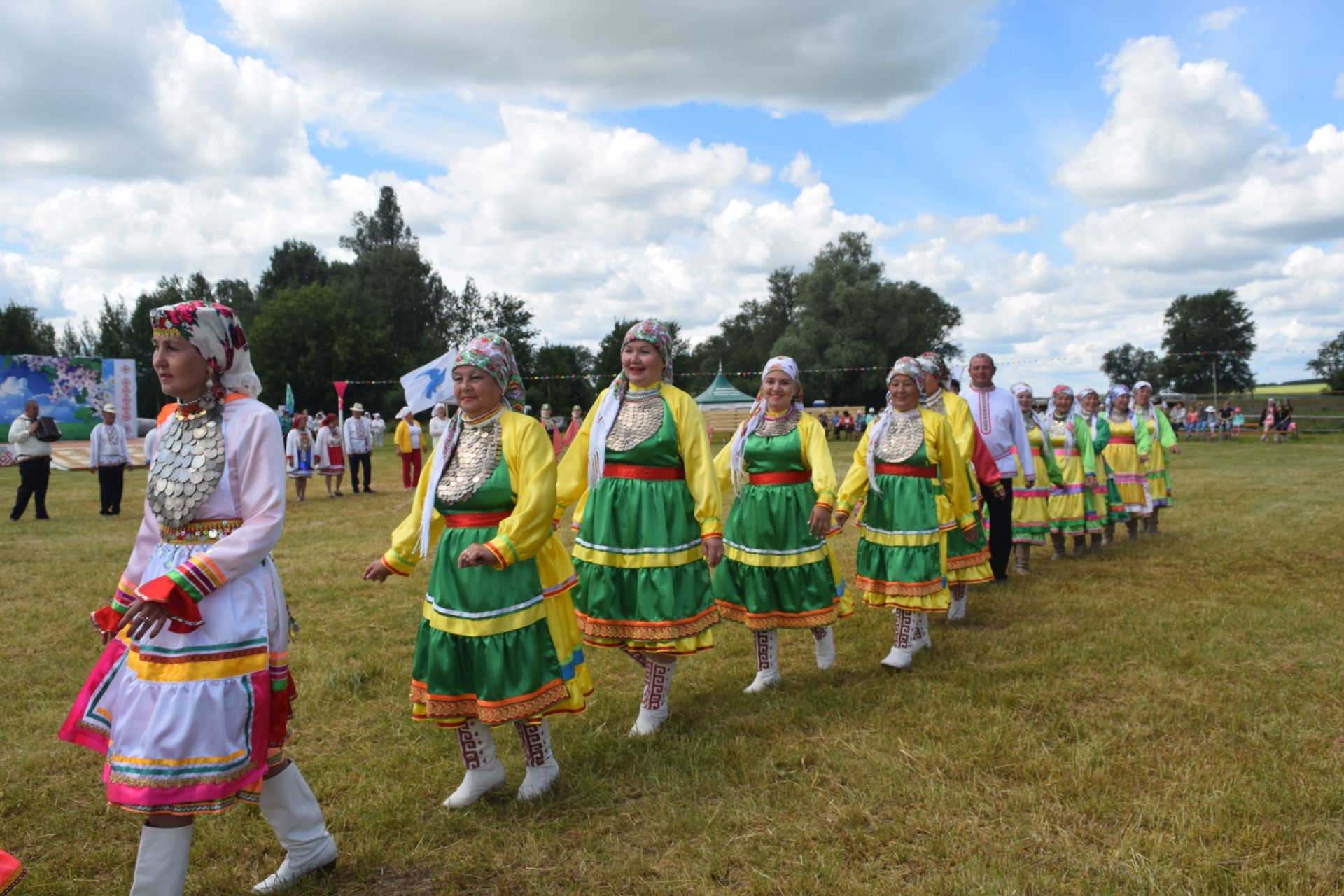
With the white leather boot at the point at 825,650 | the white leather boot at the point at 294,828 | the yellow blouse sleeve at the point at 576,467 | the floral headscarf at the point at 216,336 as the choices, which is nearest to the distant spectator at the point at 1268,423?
the white leather boot at the point at 825,650

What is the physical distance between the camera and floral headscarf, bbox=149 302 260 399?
3.00m

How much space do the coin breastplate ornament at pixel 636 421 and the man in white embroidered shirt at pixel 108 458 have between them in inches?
571

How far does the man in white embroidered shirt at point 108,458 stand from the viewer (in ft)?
51.5

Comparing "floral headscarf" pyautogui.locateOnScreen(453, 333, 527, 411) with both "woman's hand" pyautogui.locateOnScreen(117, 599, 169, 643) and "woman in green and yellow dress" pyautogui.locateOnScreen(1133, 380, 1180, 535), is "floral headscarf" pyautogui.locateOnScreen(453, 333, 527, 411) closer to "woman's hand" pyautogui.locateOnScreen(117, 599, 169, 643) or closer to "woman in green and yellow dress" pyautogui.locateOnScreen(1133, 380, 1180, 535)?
"woman's hand" pyautogui.locateOnScreen(117, 599, 169, 643)

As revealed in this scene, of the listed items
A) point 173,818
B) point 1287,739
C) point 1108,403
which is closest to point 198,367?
point 173,818

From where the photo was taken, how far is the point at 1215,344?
69438 millimetres

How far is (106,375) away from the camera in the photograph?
3375cm

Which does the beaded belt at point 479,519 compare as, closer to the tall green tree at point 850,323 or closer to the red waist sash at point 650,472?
the red waist sash at point 650,472

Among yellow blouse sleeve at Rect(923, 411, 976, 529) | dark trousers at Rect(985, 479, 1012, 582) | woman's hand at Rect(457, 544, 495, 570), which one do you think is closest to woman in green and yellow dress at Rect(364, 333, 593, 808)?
woman's hand at Rect(457, 544, 495, 570)

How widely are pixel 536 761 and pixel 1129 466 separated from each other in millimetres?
9669

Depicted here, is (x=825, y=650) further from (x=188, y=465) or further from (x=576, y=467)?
(x=188, y=465)

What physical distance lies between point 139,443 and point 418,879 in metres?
37.0

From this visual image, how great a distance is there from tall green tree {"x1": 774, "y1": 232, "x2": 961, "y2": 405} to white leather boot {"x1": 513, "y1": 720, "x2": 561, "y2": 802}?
49.0 metres

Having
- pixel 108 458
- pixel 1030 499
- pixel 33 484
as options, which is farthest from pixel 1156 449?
pixel 33 484
